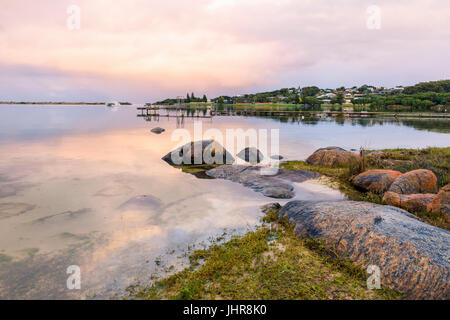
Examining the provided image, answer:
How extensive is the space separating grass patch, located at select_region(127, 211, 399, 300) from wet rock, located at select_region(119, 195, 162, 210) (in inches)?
178

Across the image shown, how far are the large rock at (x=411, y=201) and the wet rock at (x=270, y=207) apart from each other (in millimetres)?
4253

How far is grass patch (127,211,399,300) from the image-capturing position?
5.36 meters

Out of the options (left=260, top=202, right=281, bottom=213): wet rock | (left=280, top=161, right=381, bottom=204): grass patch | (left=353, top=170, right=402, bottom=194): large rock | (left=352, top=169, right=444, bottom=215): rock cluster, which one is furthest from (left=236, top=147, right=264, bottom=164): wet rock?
(left=260, top=202, right=281, bottom=213): wet rock

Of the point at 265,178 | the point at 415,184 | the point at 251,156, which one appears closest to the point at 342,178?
the point at 415,184

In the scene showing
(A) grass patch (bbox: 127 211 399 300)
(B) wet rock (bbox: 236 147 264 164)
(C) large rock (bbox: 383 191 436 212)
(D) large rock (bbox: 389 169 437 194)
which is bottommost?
(A) grass patch (bbox: 127 211 399 300)

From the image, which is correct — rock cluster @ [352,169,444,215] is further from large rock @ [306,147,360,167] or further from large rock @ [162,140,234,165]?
large rock @ [162,140,234,165]

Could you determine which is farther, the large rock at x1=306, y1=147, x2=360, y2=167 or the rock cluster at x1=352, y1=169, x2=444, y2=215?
the large rock at x1=306, y1=147, x2=360, y2=167

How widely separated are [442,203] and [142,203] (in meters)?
11.1

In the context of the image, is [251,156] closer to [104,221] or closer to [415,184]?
[415,184]

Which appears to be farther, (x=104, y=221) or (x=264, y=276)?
(x=104, y=221)

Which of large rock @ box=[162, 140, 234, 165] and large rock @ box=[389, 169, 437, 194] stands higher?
large rock @ box=[162, 140, 234, 165]

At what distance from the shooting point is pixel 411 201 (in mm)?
9773

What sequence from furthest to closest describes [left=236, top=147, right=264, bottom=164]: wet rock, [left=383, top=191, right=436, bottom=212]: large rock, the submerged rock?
[left=236, top=147, right=264, bottom=164]: wet rock → the submerged rock → [left=383, top=191, right=436, bottom=212]: large rock
